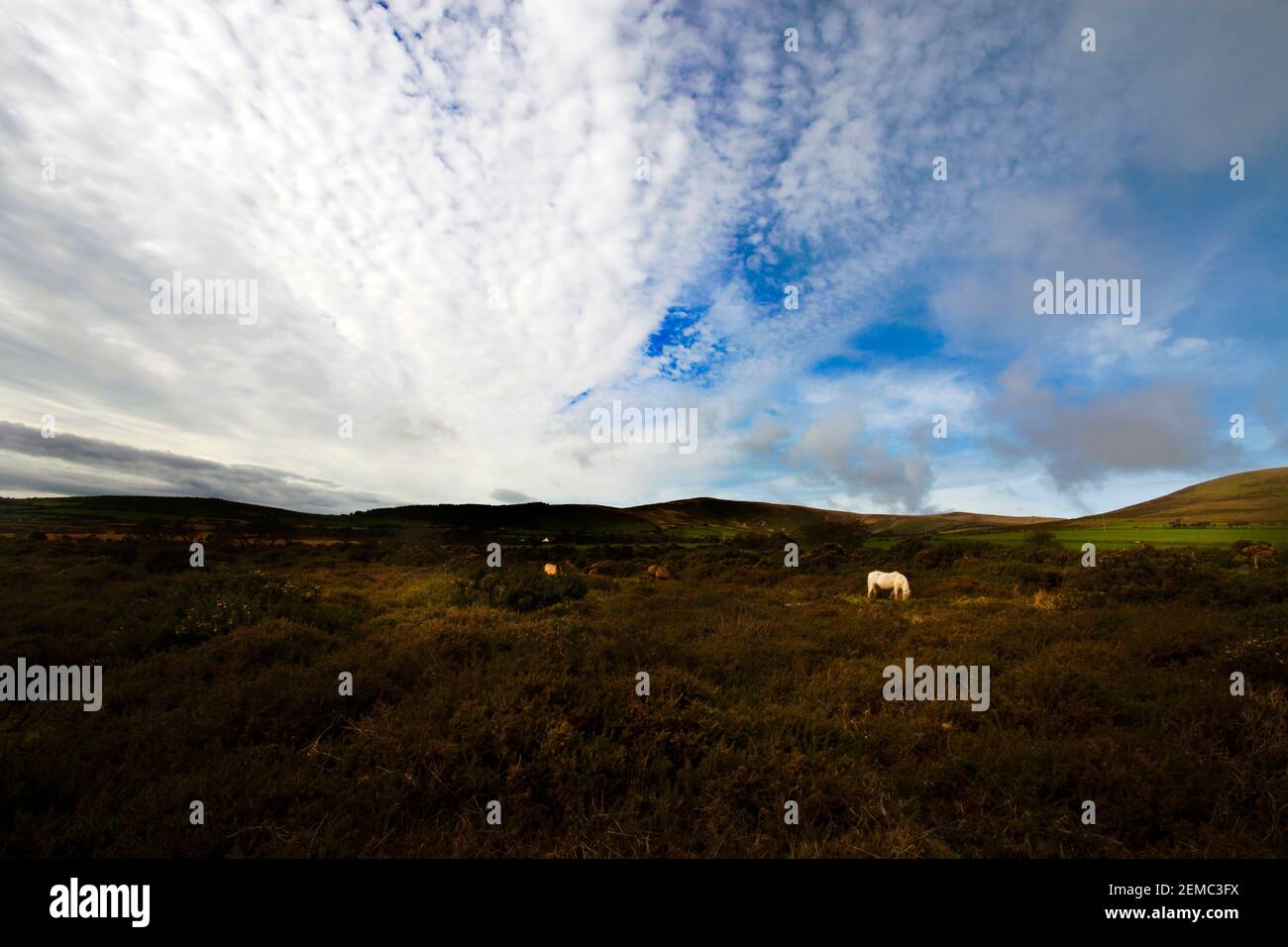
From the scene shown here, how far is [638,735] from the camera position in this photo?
534 centimetres

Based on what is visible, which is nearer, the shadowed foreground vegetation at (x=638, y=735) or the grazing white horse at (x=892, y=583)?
the shadowed foreground vegetation at (x=638, y=735)

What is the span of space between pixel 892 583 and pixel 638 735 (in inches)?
565

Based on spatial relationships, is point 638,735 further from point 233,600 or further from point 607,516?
point 607,516

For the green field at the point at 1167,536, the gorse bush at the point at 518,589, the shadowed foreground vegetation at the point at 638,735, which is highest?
the green field at the point at 1167,536

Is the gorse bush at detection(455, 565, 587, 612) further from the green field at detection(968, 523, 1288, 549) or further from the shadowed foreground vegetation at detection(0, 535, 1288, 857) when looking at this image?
the green field at detection(968, 523, 1288, 549)

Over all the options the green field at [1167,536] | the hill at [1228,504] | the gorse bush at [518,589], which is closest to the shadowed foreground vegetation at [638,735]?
the gorse bush at [518,589]

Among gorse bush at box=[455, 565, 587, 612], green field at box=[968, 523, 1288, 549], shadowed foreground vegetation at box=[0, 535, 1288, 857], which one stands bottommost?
shadowed foreground vegetation at box=[0, 535, 1288, 857]

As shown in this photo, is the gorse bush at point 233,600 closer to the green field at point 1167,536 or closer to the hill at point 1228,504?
the green field at point 1167,536

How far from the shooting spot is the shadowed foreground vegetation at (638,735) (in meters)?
3.88

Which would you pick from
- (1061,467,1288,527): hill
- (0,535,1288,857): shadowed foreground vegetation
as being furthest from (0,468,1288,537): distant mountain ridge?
(0,535,1288,857): shadowed foreground vegetation

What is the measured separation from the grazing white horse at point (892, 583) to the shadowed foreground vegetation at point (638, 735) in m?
4.77

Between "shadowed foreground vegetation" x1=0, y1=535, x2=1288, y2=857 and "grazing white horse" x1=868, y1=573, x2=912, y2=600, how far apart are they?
477cm

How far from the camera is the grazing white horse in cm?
1616

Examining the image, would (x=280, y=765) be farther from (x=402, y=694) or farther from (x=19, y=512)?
(x=19, y=512)
